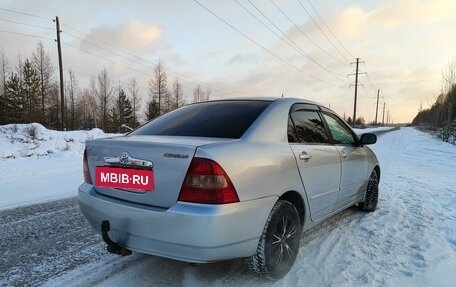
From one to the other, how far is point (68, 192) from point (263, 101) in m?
4.60

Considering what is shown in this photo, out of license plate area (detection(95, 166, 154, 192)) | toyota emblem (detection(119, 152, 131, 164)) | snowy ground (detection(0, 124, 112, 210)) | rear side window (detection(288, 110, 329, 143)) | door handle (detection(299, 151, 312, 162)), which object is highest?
rear side window (detection(288, 110, 329, 143))

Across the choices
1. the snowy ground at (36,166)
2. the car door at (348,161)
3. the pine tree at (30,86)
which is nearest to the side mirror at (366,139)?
the car door at (348,161)

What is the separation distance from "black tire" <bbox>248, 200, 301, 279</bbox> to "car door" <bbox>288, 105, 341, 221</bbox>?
1.21ft

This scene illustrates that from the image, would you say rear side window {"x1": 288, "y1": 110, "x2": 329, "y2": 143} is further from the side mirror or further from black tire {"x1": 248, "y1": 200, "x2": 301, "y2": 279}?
the side mirror

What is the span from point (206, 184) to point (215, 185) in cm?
6

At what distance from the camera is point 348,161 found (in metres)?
4.48

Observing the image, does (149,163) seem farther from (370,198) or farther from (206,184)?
(370,198)

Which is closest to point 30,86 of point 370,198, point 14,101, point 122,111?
point 14,101

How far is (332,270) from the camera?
131 inches

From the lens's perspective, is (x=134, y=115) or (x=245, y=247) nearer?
(x=245, y=247)

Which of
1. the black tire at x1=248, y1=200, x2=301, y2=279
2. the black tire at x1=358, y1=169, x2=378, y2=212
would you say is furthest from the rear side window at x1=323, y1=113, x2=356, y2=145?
the black tire at x1=248, y1=200, x2=301, y2=279

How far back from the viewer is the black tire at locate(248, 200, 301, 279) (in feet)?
9.64

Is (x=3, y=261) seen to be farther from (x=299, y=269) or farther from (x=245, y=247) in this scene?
(x=299, y=269)

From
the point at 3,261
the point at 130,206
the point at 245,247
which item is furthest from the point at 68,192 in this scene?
the point at 245,247
